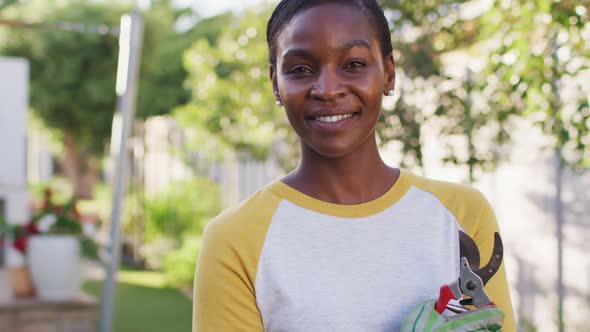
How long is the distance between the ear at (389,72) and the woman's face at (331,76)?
Answer: 0.04 meters

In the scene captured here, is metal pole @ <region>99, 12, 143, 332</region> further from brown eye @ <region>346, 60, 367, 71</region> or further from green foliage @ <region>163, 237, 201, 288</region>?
brown eye @ <region>346, 60, 367, 71</region>

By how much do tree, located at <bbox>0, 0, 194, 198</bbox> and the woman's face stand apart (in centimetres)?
1842

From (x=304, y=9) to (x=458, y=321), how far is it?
0.52 m

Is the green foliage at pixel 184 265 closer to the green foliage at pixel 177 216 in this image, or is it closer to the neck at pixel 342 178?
the green foliage at pixel 177 216

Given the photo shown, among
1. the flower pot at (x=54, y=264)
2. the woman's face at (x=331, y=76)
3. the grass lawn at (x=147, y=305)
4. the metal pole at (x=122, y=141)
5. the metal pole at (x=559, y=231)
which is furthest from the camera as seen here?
the grass lawn at (x=147, y=305)

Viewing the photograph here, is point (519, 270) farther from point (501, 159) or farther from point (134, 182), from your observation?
point (134, 182)

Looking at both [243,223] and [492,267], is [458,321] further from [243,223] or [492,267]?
[243,223]

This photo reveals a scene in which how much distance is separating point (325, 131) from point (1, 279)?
8.27 m

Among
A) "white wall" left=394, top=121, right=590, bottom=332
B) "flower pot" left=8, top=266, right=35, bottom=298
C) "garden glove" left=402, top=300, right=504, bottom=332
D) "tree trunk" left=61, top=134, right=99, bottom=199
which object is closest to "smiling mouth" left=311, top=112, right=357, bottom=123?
"garden glove" left=402, top=300, right=504, bottom=332

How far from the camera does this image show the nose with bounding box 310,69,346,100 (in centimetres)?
133

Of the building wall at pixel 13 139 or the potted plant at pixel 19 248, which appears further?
the building wall at pixel 13 139

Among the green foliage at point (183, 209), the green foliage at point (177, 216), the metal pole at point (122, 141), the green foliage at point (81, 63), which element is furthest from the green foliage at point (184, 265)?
the green foliage at point (81, 63)

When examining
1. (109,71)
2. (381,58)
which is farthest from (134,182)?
(381,58)

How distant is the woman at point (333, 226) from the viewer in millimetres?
1312
